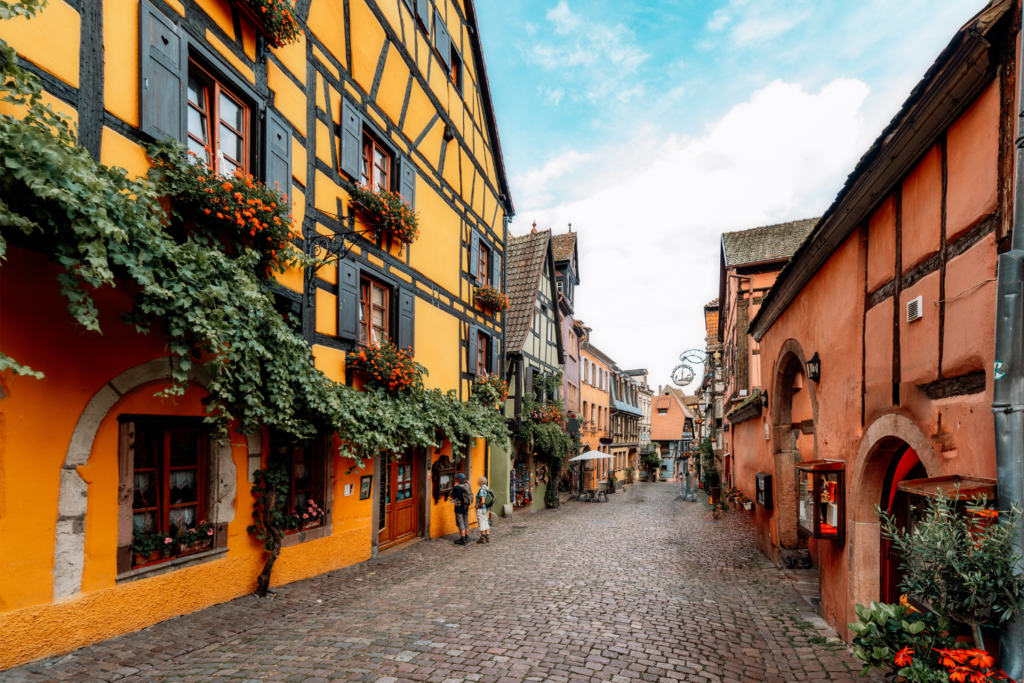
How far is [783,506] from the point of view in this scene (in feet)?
31.1

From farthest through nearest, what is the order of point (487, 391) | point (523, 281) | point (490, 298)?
point (523, 281)
point (490, 298)
point (487, 391)

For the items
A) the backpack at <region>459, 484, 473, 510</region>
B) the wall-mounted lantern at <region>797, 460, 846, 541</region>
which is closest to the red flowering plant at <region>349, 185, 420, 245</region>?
the backpack at <region>459, 484, 473, 510</region>

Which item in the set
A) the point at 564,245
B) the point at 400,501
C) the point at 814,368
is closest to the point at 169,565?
the point at 400,501

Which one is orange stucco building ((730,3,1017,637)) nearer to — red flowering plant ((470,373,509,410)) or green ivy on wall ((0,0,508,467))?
green ivy on wall ((0,0,508,467))

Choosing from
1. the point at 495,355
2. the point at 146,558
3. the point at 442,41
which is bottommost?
the point at 146,558

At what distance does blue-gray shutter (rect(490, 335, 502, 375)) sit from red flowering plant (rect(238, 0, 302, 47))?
8698mm

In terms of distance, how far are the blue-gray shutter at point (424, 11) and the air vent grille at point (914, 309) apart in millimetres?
10312

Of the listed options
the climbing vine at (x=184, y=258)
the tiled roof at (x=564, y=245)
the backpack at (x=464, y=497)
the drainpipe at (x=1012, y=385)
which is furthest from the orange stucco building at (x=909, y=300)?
the tiled roof at (x=564, y=245)

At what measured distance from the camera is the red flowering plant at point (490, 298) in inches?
536

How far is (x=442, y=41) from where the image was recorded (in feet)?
39.8

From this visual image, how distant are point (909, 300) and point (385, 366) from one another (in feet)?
22.2

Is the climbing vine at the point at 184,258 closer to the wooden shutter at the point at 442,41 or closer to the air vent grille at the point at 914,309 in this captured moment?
the air vent grille at the point at 914,309

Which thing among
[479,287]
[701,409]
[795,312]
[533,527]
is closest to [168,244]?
[795,312]

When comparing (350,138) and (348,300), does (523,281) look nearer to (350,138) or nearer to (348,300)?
(350,138)
